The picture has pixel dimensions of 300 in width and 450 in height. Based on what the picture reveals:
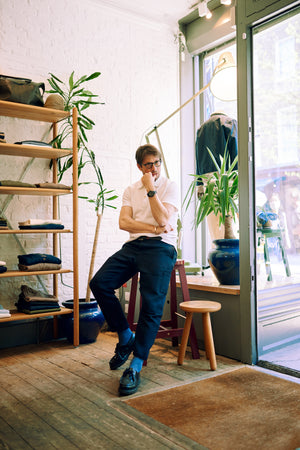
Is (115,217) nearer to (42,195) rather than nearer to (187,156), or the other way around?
(42,195)

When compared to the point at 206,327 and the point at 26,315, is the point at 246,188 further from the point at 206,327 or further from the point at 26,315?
the point at 26,315

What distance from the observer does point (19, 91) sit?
310 cm

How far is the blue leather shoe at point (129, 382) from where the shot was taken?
221cm

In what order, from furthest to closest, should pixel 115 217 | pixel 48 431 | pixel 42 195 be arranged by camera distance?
pixel 115 217, pixel 42 195, pixel 48 431

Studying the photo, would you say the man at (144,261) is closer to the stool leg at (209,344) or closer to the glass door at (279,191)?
the stool leg at (209,344)

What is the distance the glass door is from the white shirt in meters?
0.66

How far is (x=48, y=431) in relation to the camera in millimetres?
1807

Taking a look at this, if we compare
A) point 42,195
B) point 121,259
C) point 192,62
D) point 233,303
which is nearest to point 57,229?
point 42,195

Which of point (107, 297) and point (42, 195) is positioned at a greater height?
point (42, 195)

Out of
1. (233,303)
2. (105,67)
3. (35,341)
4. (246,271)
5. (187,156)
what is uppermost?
(105,67)

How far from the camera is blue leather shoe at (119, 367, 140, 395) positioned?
221cm

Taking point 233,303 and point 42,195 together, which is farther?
point 42,195

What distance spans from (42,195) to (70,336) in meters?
1.21

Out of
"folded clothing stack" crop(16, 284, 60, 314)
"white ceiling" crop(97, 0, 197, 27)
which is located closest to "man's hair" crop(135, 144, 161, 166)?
"folded clothing stack" crop(16, 284, 60, 314)
